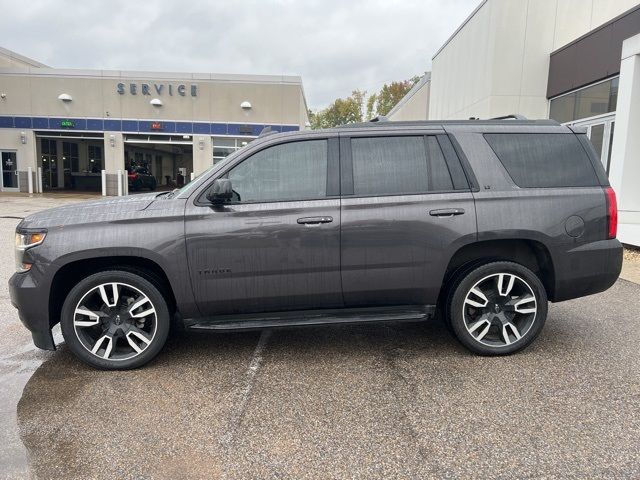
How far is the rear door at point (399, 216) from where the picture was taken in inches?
159

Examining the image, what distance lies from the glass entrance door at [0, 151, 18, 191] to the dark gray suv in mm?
27165

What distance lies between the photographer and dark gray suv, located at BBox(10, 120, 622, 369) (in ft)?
12.8

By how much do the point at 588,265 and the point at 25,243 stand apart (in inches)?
183

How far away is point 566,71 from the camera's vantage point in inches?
602

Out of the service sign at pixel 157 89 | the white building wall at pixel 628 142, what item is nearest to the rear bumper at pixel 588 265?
the white building wall at pixel 628 142

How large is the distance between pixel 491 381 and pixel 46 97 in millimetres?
28216

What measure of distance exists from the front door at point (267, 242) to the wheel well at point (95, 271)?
13.5 inches

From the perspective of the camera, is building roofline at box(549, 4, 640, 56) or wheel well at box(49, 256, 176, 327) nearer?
wheel well at box(49, 256, 176, 327)

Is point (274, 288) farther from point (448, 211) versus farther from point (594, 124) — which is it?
point (594, 124)

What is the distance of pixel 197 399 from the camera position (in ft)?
11.6

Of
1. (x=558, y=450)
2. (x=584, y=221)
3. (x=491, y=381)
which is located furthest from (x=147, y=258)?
(x=584, y=221)

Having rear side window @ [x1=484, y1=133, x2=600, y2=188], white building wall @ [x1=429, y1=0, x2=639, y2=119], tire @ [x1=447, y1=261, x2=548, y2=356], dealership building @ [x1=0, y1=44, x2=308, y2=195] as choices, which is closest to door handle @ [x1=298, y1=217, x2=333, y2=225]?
tire @ [x1=447, y1=261, x2=548, y2=356]

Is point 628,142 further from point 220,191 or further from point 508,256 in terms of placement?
point 220,191

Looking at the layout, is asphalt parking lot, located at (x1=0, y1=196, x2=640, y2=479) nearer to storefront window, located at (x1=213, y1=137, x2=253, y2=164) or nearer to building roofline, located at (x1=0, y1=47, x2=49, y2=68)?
storefront window, located at (x1=213, y1=137, x2=253, y2=164)
